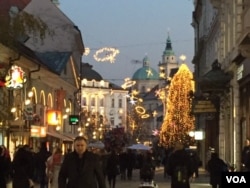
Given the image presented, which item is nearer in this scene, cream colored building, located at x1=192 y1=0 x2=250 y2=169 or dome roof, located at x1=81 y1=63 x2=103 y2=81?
cream colored building, located at x1=192 y1=0 x2=250 y2=169

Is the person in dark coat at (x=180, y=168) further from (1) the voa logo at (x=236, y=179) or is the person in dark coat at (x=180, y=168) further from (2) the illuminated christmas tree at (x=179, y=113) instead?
(2) the illuminated christmas tree at (x=179, y=113)

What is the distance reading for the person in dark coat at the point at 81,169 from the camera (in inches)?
464

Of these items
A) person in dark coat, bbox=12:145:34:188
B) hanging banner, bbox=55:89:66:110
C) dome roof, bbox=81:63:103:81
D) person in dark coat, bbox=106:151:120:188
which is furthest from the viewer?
dome roof, bbox=81:63:103:81

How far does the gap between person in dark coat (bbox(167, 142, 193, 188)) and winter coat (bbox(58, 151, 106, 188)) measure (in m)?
5.54

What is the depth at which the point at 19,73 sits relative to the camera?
3316 centimetres

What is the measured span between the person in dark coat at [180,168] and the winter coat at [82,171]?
554 cm

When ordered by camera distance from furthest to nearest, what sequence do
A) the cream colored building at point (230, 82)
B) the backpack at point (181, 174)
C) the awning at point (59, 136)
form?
1. the awning at point (59, 136)
2. the cream colored building at point (230, 82)
3. the backpack at point (181, 174)

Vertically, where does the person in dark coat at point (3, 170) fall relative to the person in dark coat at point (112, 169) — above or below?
above

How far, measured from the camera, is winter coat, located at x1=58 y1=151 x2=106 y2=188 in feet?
38.7

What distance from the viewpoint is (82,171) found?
11.8 metres

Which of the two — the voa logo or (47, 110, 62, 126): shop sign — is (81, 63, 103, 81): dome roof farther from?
the voa logo

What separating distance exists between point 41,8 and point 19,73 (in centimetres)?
3888

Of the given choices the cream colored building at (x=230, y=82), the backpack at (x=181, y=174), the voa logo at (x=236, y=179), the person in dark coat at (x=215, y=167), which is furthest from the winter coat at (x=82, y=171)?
the cream colored building at (x=230, y=82)

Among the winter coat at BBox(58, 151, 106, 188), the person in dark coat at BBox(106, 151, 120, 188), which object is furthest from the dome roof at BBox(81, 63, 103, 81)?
the winter coat at BBox(58, 151, 106, 188)
